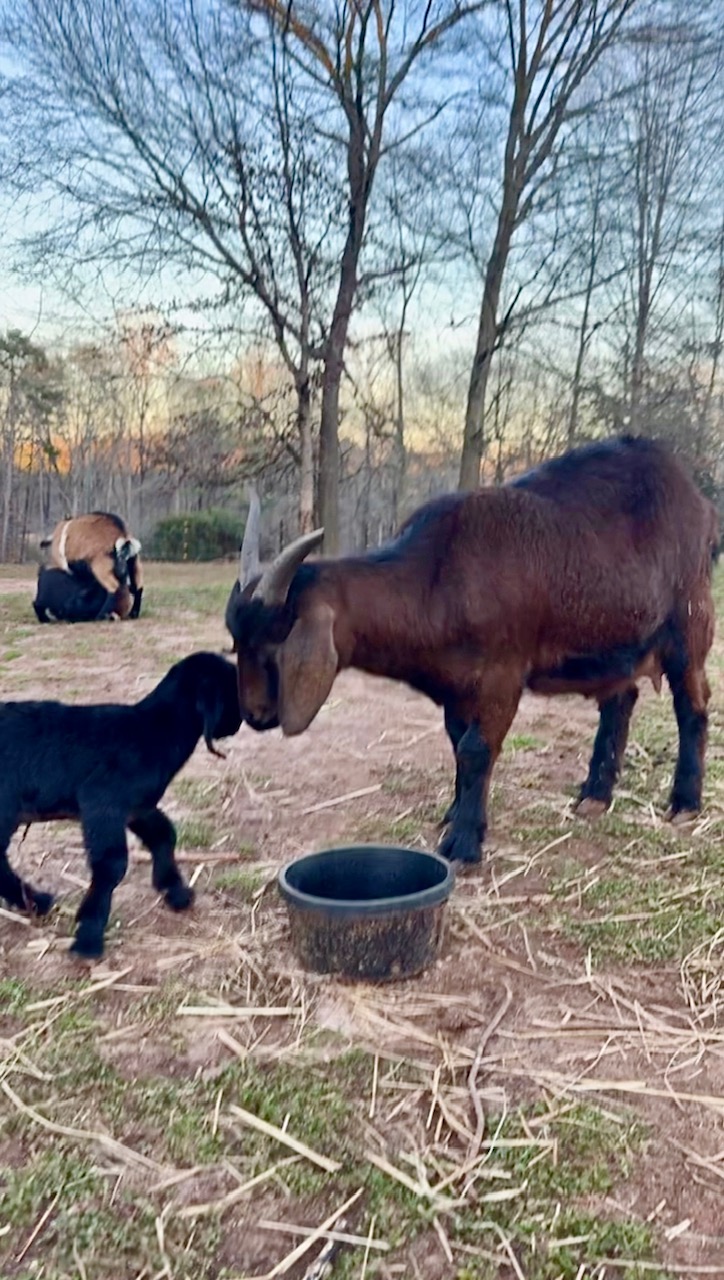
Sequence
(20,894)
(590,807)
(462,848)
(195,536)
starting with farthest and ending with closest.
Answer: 1. (195,536)
2. (590,807)
3. (462,848)
4. (20,894)

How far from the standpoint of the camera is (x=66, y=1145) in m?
2.26

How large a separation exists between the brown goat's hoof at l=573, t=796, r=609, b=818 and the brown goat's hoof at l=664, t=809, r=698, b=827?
30 cm

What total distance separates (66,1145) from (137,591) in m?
10.5

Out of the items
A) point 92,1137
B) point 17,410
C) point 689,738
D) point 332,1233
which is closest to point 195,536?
point 17,410

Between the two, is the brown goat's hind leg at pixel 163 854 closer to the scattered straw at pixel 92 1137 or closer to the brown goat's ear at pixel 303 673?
the brown goat's ear at pixel 303 673

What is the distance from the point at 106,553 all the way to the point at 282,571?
30.8 ft

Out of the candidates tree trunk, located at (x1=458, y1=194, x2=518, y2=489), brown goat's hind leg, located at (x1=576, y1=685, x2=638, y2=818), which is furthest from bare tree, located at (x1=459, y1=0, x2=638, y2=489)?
brown goat's hind leg, located at (x1=576, y1=685, x2=638, y2=818)

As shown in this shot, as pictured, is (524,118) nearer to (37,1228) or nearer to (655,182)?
(655,182)

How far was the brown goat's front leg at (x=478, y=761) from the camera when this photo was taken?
13.3 ft

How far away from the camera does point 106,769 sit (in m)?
3.29

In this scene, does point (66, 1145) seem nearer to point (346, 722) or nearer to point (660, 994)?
point (660, 994)

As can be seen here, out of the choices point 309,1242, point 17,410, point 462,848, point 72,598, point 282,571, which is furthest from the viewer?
point 17,410

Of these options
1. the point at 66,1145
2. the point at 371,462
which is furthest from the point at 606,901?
the point at 371,462

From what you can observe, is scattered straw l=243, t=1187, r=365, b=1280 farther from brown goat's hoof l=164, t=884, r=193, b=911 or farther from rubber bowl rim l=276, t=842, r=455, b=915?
brown goat's hoof l=164, t=884, r=193, b=911
